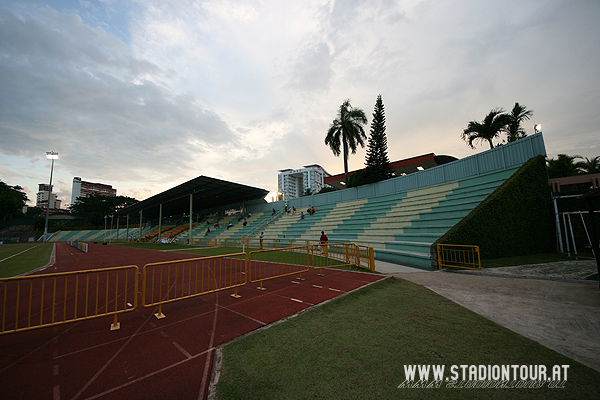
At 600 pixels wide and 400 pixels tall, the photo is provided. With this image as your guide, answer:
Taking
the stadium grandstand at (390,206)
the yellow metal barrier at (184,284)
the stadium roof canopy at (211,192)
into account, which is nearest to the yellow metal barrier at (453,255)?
the stadium grandstand at (390,206)

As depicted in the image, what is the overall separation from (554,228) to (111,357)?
18416 mm

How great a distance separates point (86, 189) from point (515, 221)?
21452cm

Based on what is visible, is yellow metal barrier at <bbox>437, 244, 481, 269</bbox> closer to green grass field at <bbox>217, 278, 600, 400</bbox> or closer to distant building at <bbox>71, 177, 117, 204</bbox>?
green grass field at <bbox>217, 278, 600, 400</bbox>

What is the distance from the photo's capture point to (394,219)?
17.6 m

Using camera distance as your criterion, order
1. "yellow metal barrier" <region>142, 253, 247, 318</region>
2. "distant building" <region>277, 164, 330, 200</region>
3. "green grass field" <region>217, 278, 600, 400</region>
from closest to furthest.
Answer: "green grass field" <region>217, 278, 600, 400</region>
"yellow metal barrier" <region>142, 253, 247, 318</region>
"distant building" <region>277, 164, 330, 200</region>

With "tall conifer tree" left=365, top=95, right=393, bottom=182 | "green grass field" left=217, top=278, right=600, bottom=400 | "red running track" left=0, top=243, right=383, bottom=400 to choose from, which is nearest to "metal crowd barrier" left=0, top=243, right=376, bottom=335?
"red running track" left=0, top=243, right=383, bottom=400

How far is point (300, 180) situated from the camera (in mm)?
152000

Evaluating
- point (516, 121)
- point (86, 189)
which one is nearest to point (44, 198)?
point (86, 189)

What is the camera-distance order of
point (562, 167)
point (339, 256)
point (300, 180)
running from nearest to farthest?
point (339, 256), point (562, 167), point (300, 180)

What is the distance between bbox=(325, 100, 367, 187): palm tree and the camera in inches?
1200

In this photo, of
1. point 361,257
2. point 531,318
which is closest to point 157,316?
point 531,318

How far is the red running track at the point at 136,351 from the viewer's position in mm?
2778

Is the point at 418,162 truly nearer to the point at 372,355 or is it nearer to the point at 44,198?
the point at 372,355

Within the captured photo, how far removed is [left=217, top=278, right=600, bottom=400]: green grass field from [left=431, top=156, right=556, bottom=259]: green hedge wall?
23.4 ft
